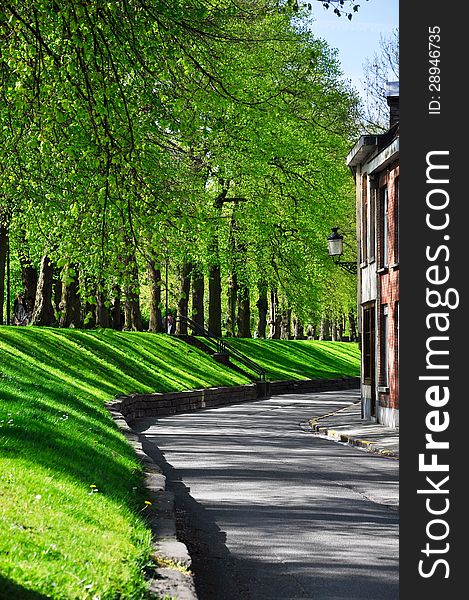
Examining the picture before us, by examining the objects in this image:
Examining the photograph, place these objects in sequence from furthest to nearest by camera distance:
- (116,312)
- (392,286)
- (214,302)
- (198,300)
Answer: (198,300) < (214,302) < (116,312) < (392,286)

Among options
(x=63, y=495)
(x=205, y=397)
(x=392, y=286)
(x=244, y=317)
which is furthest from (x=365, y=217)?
(x=244, y=317)

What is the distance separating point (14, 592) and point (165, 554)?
2330mm

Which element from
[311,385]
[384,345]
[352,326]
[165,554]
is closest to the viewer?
[165,554]

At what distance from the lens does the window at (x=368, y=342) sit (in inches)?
1315

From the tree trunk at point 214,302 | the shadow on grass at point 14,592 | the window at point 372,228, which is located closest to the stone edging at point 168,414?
the shadow on grass at point 14,592

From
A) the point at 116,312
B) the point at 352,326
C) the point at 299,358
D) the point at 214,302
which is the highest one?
the point at 352,326

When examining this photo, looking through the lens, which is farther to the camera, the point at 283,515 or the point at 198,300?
the point at 198,300

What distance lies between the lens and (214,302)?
55156mm

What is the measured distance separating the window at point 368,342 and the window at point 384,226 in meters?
1.96

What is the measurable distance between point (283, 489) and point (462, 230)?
785 cm

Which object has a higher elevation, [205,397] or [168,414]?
[205,397]

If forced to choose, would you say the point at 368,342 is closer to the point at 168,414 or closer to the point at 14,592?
the point at 168,414

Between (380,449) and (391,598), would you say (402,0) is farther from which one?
(380,449)

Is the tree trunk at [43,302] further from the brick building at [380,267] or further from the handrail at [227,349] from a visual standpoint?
the brick building at [380,267]
